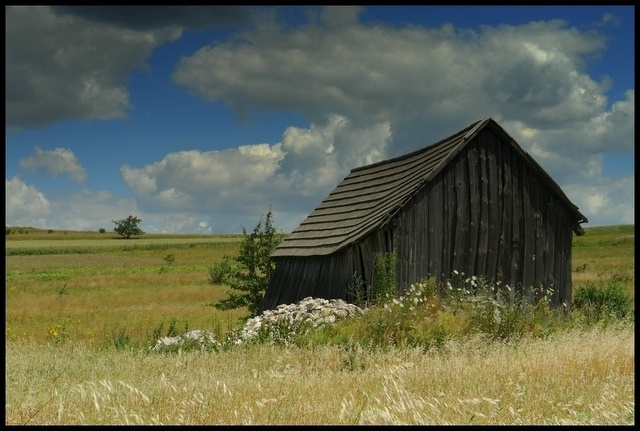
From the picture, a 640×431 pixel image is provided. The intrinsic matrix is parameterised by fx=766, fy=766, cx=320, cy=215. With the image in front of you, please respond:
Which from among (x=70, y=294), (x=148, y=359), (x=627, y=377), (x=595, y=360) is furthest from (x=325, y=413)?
(x=70, y=294)

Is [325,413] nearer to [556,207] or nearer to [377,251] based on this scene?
[377,251]

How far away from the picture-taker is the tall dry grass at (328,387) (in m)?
5.75

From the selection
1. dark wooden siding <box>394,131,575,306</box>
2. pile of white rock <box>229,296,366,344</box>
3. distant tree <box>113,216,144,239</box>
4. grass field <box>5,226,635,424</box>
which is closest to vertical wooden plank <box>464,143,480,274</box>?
dark wooden siding <box>394,131,575,306</box>

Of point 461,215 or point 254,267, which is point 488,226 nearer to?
point 461,215

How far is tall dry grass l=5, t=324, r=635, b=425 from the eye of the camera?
575 centimetres

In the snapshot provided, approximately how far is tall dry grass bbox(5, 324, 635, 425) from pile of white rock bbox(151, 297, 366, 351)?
5.58 feet

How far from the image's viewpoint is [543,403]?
22.1 feet

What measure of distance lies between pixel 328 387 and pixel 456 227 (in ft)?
39.4

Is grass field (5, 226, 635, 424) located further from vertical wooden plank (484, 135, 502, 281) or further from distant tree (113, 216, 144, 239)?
distant tree (113, 216, 144, 239)

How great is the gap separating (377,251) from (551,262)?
17.9 feet

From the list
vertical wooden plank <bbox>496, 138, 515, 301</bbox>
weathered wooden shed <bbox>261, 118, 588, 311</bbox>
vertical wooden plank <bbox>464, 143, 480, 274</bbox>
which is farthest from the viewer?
vertical wooden plank <bbox>496, 138, 515, 301</bbox>

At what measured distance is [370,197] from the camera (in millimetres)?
21391

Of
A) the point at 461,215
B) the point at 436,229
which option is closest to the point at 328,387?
the point at 436,229

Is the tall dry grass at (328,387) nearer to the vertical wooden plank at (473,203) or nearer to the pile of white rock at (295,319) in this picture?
the pile of white rock at (295,319)
